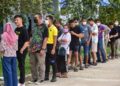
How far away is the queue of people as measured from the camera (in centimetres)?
1203

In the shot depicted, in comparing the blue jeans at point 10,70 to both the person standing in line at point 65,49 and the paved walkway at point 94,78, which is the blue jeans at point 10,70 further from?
the person standing in line at point 65,49

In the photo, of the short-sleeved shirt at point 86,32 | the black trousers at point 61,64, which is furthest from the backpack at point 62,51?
the short-sleeved shirt at point 86,32

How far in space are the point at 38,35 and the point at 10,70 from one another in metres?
2.21

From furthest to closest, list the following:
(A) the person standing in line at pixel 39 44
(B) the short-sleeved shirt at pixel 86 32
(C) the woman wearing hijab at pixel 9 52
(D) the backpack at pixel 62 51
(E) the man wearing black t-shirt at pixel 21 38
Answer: (B) the short-sleeved shirt at pixel 86 32
(D) the backpack at pixel 62 51
(A) the person standing in line at pixel 39 44
(E) the man wearing black t-shirt at pixel 21 38
(C) the woman wearing hijab at pixel 9 52

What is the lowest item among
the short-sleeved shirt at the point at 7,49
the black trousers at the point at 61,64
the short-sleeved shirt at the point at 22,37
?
the black trousers at the point at 61,64

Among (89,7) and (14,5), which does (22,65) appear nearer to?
(14,5)

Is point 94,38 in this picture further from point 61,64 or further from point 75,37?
Result: point 61,64

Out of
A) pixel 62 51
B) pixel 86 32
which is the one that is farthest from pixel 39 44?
pixel 86 32

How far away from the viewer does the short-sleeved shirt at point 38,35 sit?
13.9 meters

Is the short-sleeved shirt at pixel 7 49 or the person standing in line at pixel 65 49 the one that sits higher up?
the short-sleeved shirt at pixel 7 49

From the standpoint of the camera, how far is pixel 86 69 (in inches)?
728

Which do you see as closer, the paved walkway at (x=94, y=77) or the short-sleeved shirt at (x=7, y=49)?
the short-sleeved shirt at (x=7, y=49)

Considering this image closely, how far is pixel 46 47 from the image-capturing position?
47.1 feet

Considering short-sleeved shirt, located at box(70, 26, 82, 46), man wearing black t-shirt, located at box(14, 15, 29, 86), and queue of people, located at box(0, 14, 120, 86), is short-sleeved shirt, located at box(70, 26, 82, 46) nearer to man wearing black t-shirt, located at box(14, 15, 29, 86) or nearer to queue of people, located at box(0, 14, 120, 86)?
queue of people, located at box(0, 14, 120, 86)
